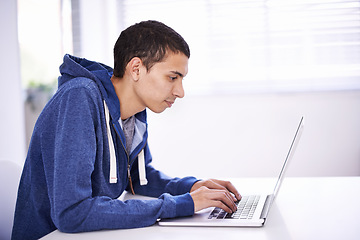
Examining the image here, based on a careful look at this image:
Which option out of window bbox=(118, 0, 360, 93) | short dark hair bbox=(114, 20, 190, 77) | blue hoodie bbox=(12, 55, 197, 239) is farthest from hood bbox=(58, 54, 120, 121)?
window bbox=(118, 0, 360, 93)

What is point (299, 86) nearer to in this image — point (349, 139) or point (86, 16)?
point (349, 139)

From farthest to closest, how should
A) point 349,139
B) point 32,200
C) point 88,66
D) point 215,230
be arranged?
1. point 349,139
2. point 88,66
3. point 32,200
4. point 215,230

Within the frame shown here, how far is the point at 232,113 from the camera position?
3.25m

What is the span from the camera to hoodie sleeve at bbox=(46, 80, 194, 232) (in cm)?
99

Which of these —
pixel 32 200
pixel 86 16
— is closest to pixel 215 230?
pixel 32 200

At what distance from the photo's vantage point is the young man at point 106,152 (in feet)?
3.30

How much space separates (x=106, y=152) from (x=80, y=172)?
19cm

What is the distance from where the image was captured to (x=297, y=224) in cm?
102

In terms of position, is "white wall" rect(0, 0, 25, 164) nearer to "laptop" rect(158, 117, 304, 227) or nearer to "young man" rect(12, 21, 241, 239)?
"young man" rect(12, 21, 241, 239)

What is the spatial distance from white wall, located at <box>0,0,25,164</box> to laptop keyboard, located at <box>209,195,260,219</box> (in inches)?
93.5

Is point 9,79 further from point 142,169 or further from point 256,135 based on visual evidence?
point 142,169

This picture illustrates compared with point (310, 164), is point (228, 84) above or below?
above

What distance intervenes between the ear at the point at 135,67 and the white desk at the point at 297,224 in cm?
48

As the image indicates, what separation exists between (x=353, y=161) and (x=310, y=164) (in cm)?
30
